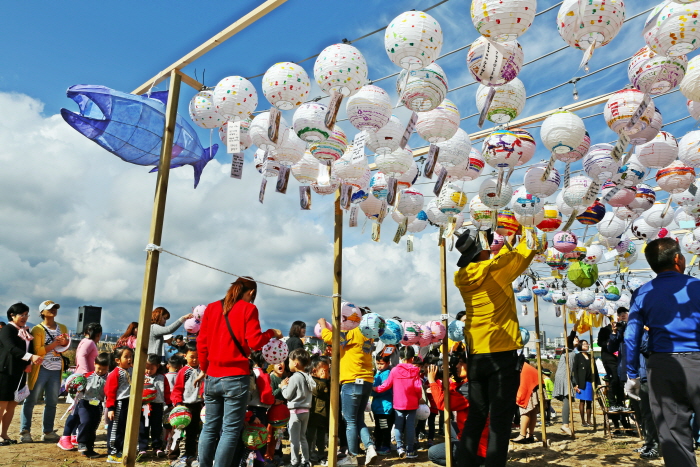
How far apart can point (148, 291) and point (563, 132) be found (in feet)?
11.8

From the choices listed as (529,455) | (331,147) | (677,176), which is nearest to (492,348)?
(331,147)

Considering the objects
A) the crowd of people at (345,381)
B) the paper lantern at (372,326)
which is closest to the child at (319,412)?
the crowd of people at (345,381)

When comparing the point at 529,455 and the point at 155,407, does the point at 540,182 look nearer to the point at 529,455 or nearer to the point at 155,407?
the point at 529,455

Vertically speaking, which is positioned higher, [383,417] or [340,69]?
[340,69]

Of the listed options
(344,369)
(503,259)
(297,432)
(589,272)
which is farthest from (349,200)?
(589,272)

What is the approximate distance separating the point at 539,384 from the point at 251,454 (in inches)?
178

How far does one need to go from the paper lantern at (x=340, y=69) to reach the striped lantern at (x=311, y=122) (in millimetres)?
372

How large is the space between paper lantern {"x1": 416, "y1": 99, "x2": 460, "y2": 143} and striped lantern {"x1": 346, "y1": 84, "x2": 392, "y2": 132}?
0.34 m

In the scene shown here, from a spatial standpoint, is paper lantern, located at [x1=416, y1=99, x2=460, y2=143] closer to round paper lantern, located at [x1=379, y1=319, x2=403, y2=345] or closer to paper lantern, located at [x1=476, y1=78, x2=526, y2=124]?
paper lantern, located at [x1=476, y1=78, x2=526, y2=124]

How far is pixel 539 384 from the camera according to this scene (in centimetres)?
755

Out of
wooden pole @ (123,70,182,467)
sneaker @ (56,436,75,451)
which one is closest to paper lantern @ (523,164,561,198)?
wooden pole @ (123,70,182,467)

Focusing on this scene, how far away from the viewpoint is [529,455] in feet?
21.9

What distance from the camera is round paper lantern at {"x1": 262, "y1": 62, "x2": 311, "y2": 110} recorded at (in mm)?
4039

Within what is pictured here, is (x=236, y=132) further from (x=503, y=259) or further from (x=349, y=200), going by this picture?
(x=503, y=259)
